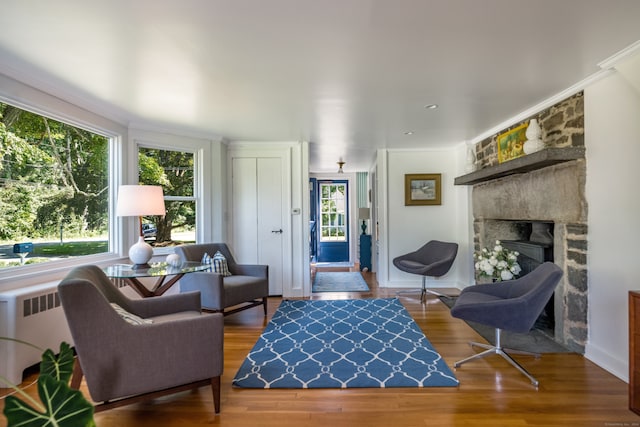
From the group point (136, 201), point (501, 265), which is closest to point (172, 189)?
point (136, 201)

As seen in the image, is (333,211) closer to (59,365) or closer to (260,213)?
(260,213)

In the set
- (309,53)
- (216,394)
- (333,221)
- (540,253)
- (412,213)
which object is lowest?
(216,394)

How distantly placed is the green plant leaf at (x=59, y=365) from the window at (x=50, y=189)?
6.36 ft

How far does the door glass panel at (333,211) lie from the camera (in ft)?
26.9

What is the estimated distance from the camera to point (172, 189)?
426 centimetres

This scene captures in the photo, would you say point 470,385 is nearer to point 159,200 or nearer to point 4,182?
point 159,200

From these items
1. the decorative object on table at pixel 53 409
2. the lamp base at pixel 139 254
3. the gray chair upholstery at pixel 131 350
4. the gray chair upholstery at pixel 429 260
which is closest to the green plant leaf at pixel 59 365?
the decorative object on table at pixel 53 409

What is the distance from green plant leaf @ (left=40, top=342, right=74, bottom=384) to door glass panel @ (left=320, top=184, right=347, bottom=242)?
7.04 metres

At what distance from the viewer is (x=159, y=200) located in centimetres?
314

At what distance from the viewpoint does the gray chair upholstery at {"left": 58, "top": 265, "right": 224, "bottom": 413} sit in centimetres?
172

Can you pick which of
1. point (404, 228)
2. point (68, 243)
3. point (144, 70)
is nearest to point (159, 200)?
point (68, 243)

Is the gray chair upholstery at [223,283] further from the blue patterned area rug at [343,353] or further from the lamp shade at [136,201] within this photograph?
the lamp shade at [136,201]

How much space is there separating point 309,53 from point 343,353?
226cm

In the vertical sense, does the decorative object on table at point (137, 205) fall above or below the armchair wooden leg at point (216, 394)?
above
